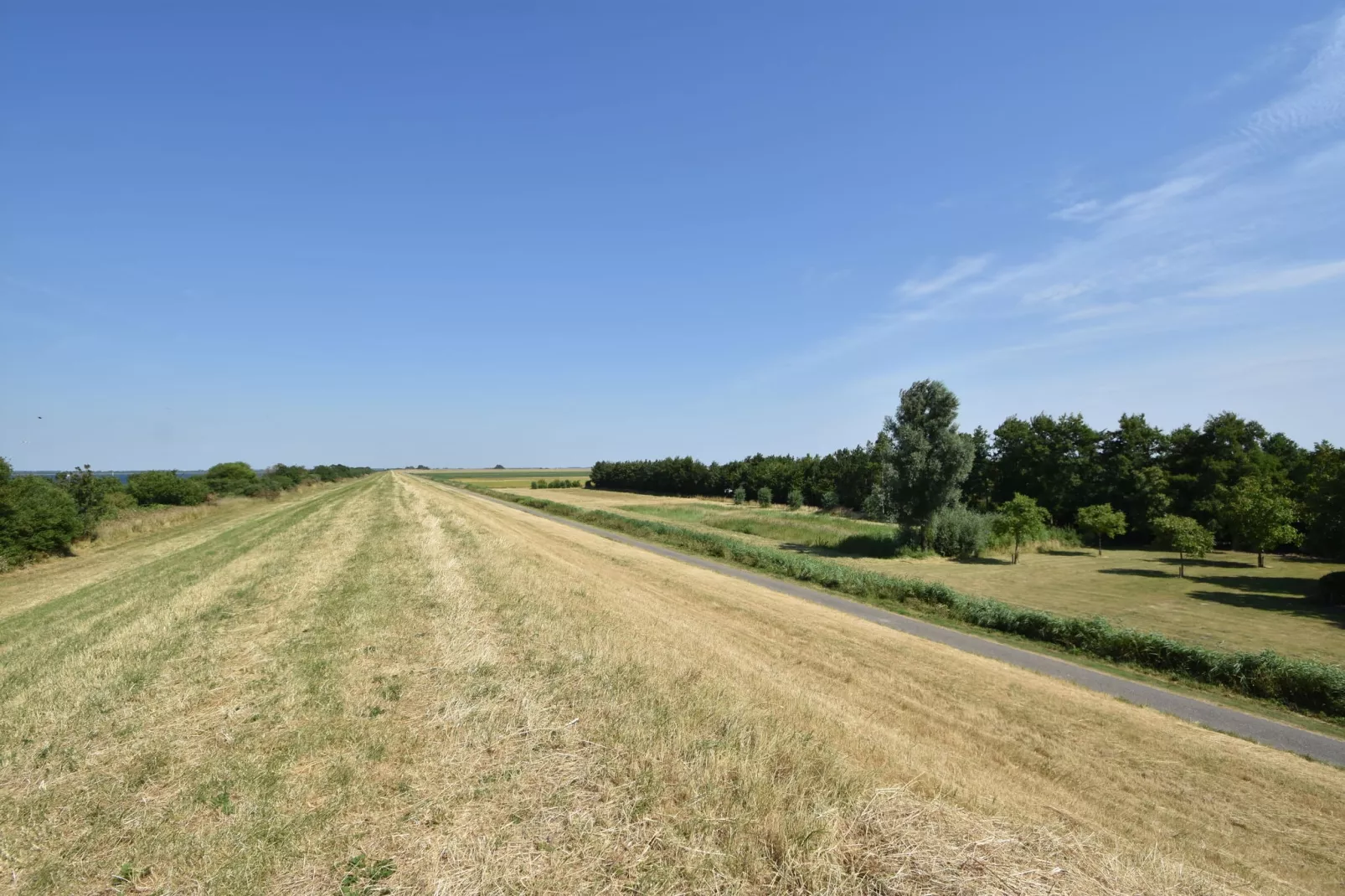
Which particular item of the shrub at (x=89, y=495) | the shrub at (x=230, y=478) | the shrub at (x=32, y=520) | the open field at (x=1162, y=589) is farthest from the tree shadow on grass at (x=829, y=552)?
the shrub at (x=230, y=478)

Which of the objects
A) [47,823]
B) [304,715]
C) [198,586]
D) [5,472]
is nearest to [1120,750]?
[304,715]

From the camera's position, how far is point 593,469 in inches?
5763

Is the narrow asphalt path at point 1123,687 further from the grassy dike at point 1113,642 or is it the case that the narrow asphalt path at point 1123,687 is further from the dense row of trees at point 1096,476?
the dense row of trees at point 1096,476

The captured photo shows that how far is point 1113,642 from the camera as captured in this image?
52.8 ft

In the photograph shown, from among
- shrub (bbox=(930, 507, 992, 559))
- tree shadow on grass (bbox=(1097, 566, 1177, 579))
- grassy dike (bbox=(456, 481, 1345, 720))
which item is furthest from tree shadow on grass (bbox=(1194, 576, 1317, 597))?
grassy dike (bbox=(456, 481, 1345, 720))

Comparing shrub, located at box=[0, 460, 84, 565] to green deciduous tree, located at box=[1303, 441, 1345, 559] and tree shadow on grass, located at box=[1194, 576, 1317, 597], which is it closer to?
tree shadow on grass, located at box=[1194, 576, 1317, 597]

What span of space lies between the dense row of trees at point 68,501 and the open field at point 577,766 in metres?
26.6

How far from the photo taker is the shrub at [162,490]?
215 feet

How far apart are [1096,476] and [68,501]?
91648mm

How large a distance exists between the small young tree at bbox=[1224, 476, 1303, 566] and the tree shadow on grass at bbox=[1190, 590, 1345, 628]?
779 centimetres

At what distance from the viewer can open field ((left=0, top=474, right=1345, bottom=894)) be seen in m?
4.37

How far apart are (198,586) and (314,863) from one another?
53.6ft

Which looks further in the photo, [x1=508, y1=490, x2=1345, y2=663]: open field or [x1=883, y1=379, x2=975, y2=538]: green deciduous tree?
[x1=883, y1=379, x2=975, y2=538]: green deciduous tree

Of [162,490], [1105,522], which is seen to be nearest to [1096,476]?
[1105,522]
